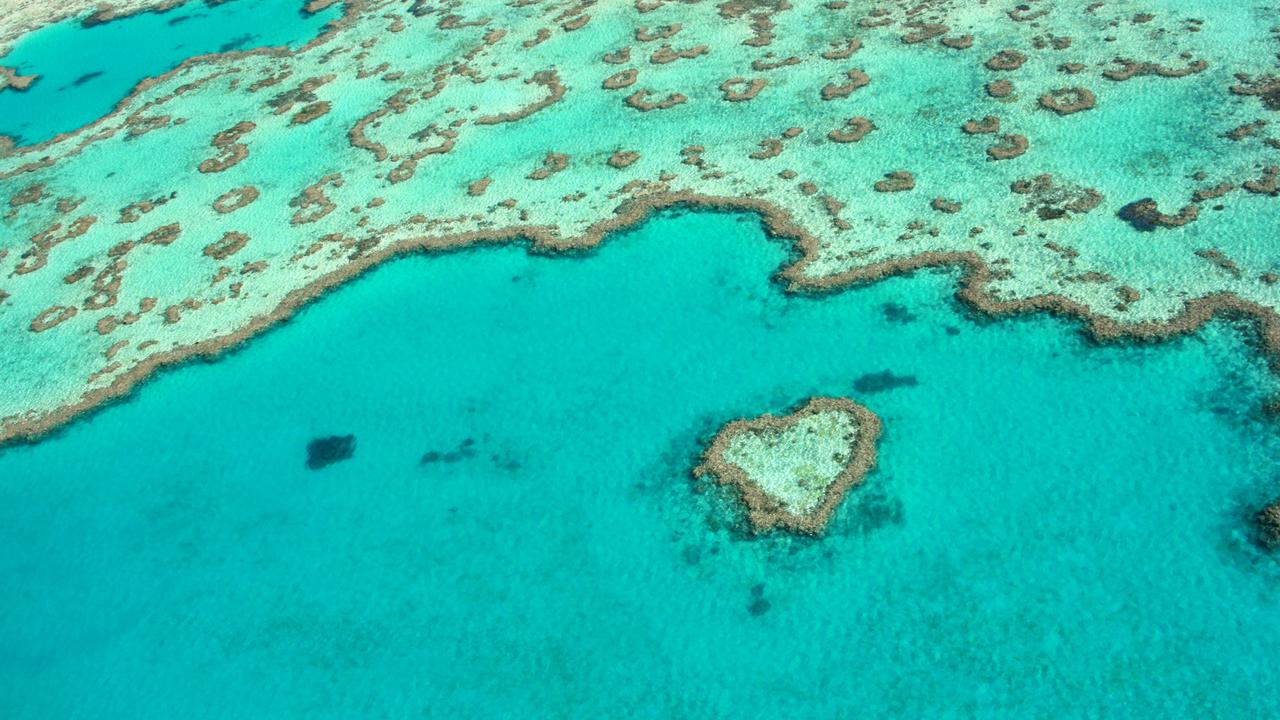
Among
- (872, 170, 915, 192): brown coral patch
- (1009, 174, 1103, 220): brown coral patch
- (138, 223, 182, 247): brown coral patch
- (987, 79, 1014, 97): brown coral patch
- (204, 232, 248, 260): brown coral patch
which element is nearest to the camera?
(1009, 174, 1103, 220): brown coral patch

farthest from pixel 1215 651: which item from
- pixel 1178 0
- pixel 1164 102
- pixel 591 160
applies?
pixel 1178 0

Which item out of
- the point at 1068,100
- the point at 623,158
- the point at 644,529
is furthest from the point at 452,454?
the point at 1068,100

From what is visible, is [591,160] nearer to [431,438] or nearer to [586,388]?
[586,388]

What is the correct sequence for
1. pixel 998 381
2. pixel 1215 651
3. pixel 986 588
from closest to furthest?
pixel 1215 651
pixel 986 588
pixel 998 381

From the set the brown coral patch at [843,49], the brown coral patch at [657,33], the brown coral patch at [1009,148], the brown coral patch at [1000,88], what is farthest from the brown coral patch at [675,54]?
the brown coral patch at [1009,148]

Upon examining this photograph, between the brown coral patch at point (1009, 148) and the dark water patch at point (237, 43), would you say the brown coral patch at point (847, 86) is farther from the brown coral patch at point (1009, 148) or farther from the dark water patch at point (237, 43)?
the dark water patch at point (237, 43)

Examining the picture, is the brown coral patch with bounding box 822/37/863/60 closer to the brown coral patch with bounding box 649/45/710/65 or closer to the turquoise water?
the brown coral patch with bounding box 649/45/710/65

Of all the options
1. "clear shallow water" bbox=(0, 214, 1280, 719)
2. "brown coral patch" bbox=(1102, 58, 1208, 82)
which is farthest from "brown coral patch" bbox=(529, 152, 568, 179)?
"brown coral patch" bbox=(1102, 58, 1208, 82)
